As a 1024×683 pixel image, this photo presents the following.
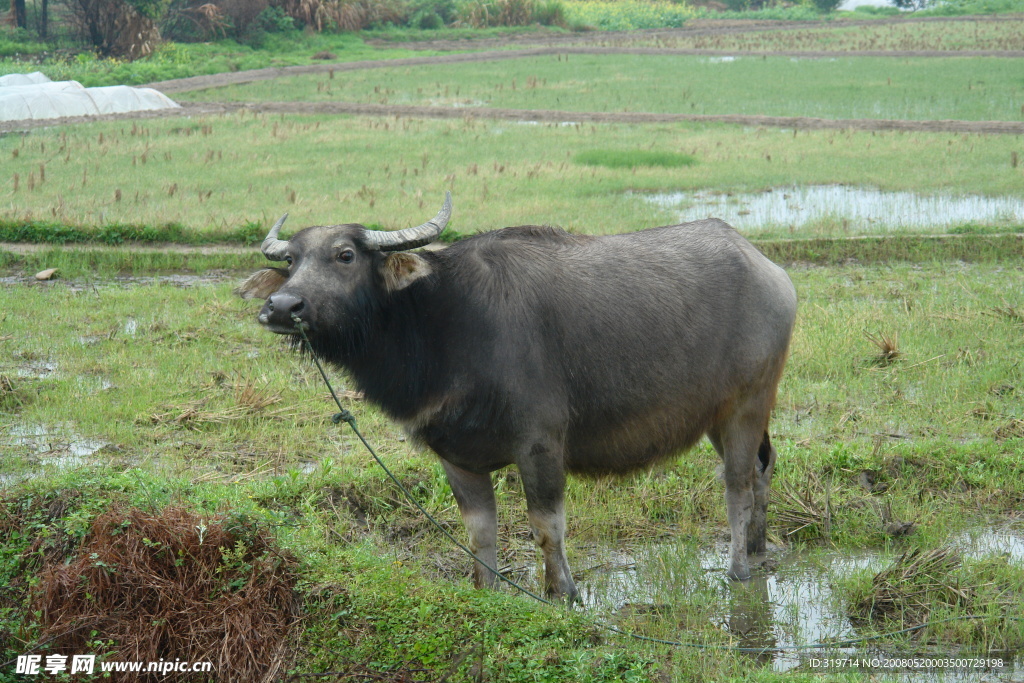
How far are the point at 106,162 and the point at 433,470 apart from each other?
755 cm

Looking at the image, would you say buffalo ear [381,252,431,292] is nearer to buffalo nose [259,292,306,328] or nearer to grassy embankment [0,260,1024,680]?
buffalo nose [259,292,306,328]

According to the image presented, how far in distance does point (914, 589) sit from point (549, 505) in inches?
48.0

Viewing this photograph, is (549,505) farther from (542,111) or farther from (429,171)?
(542,111)

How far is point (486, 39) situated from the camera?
77.5 feet

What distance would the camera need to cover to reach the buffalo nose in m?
2.54

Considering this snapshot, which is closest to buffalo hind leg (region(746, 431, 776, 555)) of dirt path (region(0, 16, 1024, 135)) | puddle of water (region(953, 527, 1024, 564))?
puddle of water (region(953, 527, 1024, 564))

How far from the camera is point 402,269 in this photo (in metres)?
2.77

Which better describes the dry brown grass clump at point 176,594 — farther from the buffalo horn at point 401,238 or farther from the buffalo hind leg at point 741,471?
the buffalo hind leg at point 741,471

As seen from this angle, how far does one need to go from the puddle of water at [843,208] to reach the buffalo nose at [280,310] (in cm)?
530

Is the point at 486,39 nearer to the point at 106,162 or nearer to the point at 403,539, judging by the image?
the point at 106,162

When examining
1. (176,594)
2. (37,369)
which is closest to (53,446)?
(37,369)

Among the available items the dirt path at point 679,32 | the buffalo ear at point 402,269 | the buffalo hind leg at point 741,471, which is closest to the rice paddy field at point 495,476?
the buffalo hind leg at point 741,471

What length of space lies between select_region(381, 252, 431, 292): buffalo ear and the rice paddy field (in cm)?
89

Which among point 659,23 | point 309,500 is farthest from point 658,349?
point 659,23
